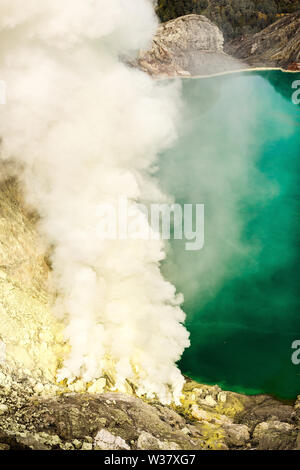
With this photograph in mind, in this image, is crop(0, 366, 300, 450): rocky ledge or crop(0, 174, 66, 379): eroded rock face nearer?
crop(0, 366, 300, 450): rocky ledge

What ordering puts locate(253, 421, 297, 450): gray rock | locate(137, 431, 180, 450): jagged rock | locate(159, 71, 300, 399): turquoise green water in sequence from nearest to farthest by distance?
locate(137, 431, 180, 450): jagged rock < locate(253, 421, 297, 450): gray rock < locate(159, 71, 300, 399): turquoise green water

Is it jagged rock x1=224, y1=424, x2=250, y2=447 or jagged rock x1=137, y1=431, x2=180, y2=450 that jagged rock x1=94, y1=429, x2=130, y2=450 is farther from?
jagged rock x1=224, y1=424, x2=250, y2=447

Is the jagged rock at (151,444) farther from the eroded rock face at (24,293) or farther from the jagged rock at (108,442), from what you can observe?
the eroded rock face at (24,293)

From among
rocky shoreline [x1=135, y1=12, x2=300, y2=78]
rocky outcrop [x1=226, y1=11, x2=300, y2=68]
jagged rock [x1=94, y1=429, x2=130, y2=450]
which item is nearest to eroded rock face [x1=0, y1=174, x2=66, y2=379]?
jagged rock [x1=94, y1=429, x2=130, y2=450]

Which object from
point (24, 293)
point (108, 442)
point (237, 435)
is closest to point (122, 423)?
point (108, 442)

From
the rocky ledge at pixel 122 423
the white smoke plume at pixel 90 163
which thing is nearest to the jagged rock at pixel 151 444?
the rocky ledge at pixel 122 423

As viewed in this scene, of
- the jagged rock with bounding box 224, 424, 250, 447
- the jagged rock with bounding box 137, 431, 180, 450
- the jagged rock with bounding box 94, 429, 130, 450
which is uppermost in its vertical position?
the jagged rock with bounding box 94, 429, 130, 450

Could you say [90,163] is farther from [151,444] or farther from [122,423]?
[151,444]
